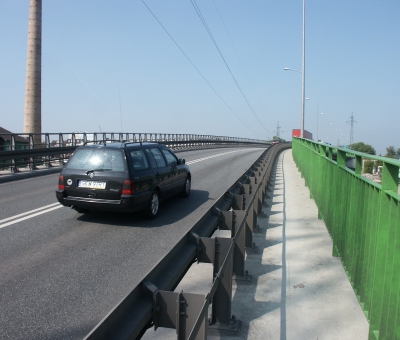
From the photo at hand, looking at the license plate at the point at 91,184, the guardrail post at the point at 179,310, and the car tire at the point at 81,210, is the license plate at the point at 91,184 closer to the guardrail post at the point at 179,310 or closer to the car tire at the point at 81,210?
the car tire at the point at 81,210

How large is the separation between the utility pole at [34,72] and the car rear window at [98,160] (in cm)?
3181

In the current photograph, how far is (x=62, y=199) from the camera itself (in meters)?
9.01

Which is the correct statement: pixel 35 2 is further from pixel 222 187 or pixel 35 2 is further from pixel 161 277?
pixel 161 277

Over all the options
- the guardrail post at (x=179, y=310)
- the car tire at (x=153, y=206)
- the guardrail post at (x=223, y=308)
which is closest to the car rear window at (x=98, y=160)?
the car tire at (x=153, y=206)

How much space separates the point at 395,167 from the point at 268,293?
7.19 feet

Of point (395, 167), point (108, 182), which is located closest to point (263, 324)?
point (395, 167)

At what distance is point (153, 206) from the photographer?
9.50m

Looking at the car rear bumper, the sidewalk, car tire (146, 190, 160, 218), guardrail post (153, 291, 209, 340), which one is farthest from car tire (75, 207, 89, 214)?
guardrail post (153, 291, 209, 340)

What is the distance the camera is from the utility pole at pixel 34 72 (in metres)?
39.6

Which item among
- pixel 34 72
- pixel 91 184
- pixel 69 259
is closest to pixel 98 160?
pixel 91 184

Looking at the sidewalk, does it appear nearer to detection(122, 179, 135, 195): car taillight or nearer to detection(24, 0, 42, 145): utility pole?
detection(122, 179, 135, 195): car taillight

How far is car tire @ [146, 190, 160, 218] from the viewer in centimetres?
928

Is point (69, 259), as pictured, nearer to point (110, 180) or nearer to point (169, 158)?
point (110, 180)

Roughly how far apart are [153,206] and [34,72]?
34.7 meters
